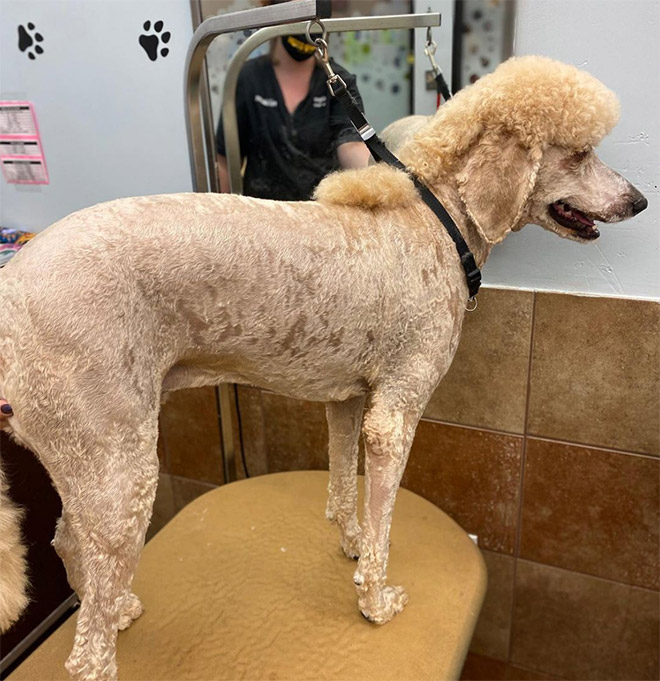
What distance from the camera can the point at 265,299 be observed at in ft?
2.52

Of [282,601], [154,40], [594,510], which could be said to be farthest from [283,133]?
[594,510]

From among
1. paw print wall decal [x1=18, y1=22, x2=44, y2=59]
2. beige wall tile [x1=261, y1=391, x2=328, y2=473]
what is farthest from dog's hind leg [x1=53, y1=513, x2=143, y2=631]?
paw print wall decal [x1=18, y1=22, x2=44, y2=59]

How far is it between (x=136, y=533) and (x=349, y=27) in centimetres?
76

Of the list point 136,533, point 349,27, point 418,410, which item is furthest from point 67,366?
point 349,27

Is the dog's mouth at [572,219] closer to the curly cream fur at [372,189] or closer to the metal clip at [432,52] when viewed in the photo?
the curly cream fur at [372,189]

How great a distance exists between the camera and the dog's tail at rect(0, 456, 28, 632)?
0.76m

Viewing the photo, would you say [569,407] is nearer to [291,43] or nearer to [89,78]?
[291,43]

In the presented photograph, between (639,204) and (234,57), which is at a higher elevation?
(234,57)

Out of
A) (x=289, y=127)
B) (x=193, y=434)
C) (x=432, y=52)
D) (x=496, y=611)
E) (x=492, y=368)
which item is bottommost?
(x=496, y=611)

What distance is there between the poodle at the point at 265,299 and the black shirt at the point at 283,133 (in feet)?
1.16

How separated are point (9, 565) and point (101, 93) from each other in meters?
0.98

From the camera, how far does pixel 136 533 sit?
77 centimetres

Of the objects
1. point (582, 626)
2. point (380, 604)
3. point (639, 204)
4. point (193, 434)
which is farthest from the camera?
point (193, 434)

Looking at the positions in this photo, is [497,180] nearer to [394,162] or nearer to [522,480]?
[394,162]
